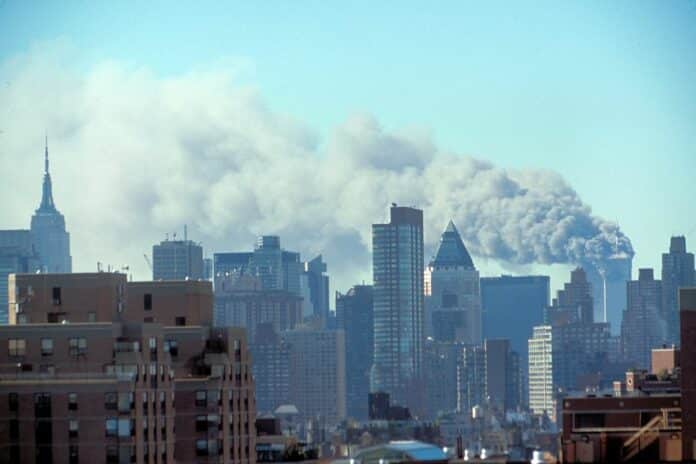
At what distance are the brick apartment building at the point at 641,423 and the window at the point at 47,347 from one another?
54.5 feet

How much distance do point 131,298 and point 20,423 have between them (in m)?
16.8

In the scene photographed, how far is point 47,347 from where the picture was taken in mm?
98125

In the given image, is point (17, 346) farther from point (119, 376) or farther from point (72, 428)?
point (72, 428)

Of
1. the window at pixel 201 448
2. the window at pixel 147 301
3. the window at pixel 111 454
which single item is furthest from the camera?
the window at pixel 147 301

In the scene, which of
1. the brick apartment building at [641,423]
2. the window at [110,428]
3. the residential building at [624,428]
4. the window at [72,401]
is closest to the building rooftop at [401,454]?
the residential building at [624,428]

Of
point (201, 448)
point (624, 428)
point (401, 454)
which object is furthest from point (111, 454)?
point (401, 454)

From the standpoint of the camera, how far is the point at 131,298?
11125cm

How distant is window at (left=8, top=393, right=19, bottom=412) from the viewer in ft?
312

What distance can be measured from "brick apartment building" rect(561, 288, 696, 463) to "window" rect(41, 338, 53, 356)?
654 inches

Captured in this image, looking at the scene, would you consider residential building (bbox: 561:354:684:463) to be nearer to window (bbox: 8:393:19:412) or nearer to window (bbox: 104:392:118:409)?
window (bbox: 104:392:118:409)

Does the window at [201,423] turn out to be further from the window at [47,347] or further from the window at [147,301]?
the window at [47,347]

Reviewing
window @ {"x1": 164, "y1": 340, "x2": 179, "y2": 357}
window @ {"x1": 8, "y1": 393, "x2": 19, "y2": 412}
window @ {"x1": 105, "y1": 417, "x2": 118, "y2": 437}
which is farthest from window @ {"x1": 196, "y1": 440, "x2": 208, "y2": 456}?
window @ {"x1": 8, "y1": 393, "x2": 19, "y2": 412}

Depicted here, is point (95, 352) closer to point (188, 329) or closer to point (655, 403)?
point (188, 329)

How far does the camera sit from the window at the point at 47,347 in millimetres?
98000
